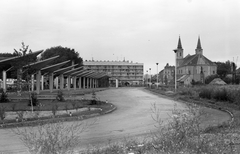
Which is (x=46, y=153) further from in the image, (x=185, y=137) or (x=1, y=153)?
(x=185, y=137)

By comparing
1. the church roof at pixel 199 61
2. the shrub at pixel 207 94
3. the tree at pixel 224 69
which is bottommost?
the shrub at pixel 207 94

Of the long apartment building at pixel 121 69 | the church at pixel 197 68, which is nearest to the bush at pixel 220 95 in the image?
the church at pixel 197 68

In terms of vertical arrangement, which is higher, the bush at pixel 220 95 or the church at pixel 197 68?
the church at pixel 197 68

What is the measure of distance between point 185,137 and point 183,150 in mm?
412

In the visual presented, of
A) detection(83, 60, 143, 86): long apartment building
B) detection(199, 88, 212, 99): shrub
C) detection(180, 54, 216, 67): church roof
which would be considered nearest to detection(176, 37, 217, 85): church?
detection(180, 54, 216, 67): church roof

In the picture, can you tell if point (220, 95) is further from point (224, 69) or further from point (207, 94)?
point (224, 69)

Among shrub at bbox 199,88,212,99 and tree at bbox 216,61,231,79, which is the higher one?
tree at bbox 216,61,231,79

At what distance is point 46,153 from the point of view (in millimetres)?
5465

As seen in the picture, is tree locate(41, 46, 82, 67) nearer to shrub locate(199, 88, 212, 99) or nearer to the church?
shrub locate(199, 88, 212, 99)

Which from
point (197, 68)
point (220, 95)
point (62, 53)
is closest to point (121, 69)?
point (197, 68)

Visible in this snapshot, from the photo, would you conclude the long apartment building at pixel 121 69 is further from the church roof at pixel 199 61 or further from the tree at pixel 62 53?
the tree at pixel 62 53

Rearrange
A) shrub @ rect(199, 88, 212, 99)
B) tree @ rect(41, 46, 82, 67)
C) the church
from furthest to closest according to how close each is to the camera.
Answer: the church < tree @ rect(41, 46, 82, 67) < shrub @ rect(199, 88, 212, 99)

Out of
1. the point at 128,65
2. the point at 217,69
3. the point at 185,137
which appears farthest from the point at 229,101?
the point at 128,65

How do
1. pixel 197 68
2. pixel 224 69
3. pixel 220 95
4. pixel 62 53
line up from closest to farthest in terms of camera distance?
pixel 220 95 → pixel 62 53 → pixel 224 69 → pixel 197 68
